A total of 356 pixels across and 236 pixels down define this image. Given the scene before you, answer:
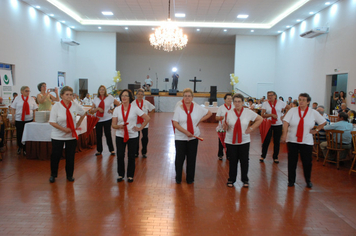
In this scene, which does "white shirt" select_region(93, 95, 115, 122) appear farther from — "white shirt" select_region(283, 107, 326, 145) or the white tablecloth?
"white shirt" select_region(283, 107, 326, 145)

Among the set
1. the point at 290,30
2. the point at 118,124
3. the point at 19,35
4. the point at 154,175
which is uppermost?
the point at 290,30

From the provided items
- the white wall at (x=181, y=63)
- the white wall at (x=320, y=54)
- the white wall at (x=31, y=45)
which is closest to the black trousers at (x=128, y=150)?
the white wall at (x=31, y=45)

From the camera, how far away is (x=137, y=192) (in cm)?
445

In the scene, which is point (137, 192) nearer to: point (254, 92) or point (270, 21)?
point (270, 21)

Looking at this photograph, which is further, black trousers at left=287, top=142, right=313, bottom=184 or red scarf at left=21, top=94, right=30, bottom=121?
red scarf at left=21, top=94, right=30, bottom=121

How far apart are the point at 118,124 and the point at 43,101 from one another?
8.44ft

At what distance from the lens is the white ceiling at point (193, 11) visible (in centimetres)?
1338

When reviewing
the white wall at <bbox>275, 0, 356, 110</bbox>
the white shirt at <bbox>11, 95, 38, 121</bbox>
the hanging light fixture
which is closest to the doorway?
the white wall at <bbox>275, 0, 356, 110</bbox>

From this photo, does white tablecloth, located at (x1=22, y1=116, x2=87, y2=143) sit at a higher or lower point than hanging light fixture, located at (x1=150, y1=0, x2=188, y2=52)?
lower

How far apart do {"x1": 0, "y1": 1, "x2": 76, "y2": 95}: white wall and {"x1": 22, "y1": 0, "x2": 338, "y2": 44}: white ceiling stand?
2.08 ft

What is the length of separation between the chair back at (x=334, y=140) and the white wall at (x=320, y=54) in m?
5.80

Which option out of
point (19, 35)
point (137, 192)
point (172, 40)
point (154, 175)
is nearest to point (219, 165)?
point (154, 175)

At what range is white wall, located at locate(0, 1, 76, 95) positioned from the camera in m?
12.0

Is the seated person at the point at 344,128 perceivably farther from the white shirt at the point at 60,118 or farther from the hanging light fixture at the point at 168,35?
the hanging light fixture at the point at 168,35
